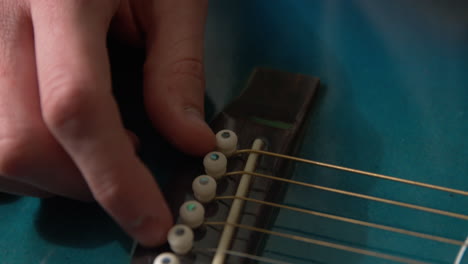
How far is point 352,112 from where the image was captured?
0.64m

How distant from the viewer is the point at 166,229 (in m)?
0.47

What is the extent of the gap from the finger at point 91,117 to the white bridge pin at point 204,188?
0.05 meters

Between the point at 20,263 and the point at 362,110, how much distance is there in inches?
18.3

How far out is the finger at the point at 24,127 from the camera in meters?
0.46

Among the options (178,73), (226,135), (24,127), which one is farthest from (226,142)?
(24,127)

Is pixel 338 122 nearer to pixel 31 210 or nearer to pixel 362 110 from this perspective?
pixel 362 110

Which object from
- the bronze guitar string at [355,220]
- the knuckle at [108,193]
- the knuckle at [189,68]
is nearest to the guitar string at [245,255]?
the bronze guitar string at [355,220]

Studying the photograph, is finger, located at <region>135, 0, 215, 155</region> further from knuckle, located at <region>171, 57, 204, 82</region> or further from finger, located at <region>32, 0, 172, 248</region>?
finger, located at <region>32, 0, 172, 248</region>

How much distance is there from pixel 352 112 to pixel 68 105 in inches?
15.4

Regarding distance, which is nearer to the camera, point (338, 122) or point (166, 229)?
point (166, 229)

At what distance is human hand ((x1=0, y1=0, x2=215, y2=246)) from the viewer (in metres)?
0.40

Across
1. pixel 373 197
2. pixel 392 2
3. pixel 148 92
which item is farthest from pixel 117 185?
pixel 392 2

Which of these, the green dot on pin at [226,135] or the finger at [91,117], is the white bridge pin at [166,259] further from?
the green dot on pin at [226,135]

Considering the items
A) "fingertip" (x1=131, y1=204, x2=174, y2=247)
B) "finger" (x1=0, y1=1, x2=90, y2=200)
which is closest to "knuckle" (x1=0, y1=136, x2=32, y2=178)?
"finger" (x1=0, y1=1, x2=90, y2=200)
